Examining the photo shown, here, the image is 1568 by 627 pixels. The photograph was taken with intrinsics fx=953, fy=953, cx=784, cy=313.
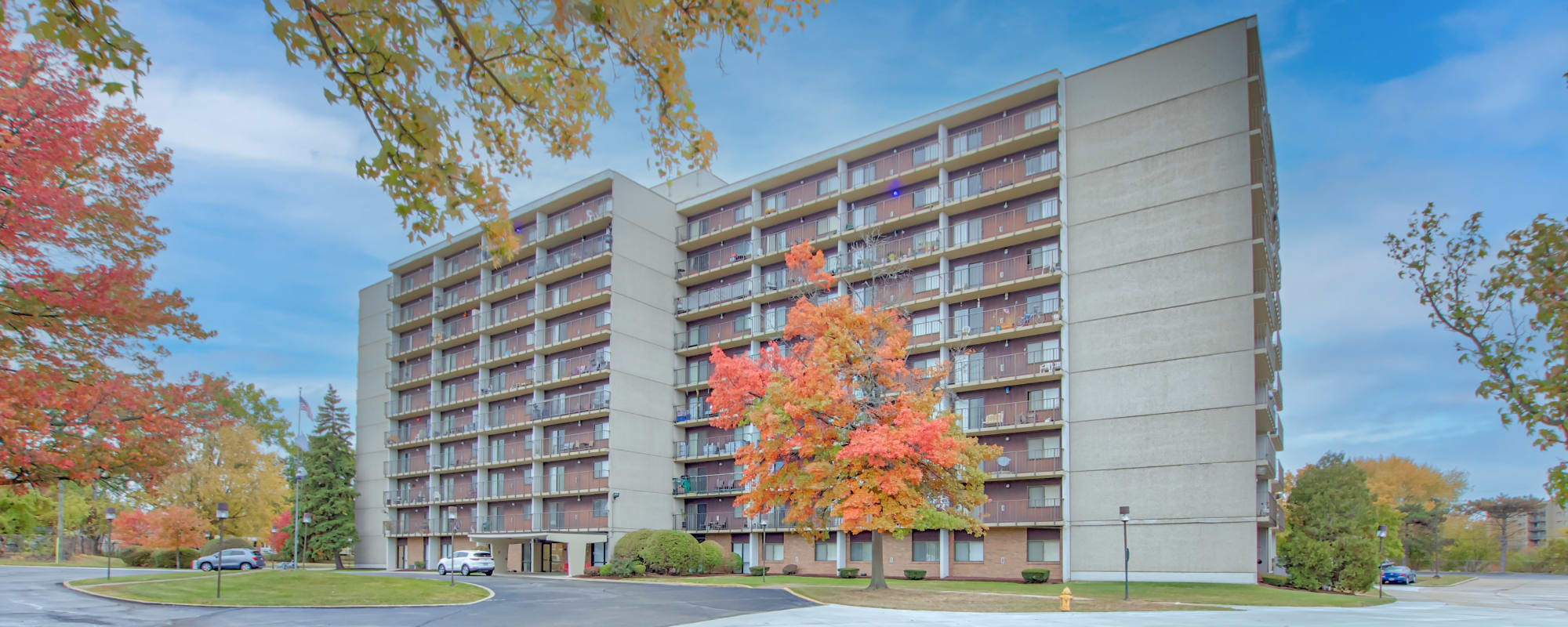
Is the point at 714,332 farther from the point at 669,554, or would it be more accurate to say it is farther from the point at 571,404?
the point at 669,554

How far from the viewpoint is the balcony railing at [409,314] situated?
234 feet

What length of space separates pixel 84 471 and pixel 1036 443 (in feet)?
127

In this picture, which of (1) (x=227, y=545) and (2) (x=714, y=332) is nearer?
(2) (x=714, y=332)

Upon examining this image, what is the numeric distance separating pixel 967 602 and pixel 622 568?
77.8ft

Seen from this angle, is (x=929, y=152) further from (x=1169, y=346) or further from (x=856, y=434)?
(x=856, y=434)

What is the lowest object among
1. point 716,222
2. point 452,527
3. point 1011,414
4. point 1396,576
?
point 1396,576

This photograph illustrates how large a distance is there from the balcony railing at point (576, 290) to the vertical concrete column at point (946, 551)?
23.8m

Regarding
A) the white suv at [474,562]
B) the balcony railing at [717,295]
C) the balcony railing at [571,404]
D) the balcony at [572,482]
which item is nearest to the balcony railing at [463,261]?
the balcony railing at [571,404]

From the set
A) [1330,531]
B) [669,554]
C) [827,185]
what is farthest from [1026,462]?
[827,185]

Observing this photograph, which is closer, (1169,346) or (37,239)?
(37,239)

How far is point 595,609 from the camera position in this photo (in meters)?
26.6

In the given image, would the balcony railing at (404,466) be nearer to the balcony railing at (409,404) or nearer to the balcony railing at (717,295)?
the balcony railing at (409,404)

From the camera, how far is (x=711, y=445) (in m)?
56.7

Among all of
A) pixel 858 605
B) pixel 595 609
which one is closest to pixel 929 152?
pixel 858 605
